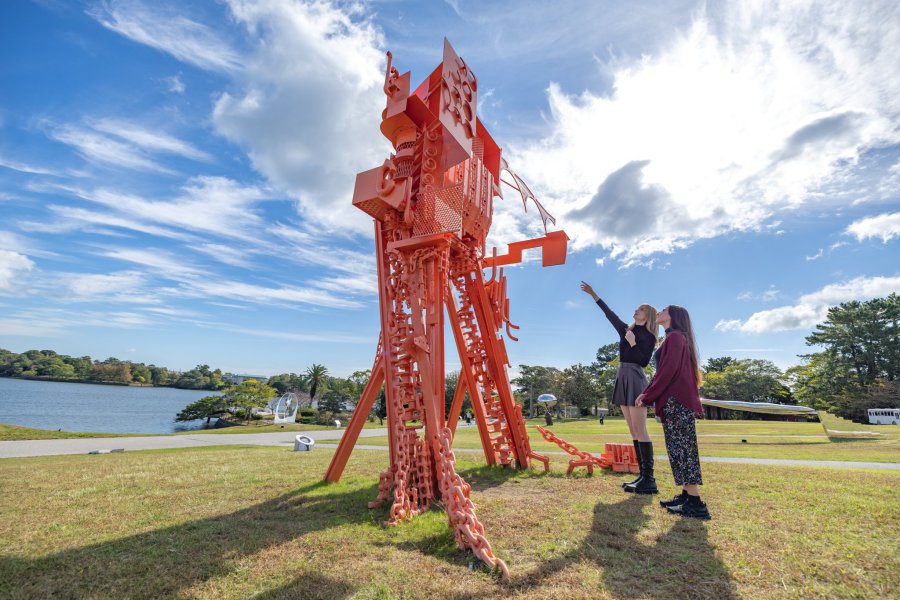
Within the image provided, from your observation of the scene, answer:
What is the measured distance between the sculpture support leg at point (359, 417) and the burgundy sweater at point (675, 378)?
395cm

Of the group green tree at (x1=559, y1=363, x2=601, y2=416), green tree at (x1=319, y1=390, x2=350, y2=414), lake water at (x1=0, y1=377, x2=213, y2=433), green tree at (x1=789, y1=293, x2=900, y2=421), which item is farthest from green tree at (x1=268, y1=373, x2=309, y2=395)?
green tree at (x1=789, y1=293, x2=900, y2=421)

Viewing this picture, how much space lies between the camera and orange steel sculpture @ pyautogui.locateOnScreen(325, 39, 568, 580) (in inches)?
214

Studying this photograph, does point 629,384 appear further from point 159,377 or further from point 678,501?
point 159,377

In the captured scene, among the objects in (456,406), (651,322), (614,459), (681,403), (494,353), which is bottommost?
(614,459)

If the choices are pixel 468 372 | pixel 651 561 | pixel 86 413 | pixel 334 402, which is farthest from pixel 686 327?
pixel 86 413

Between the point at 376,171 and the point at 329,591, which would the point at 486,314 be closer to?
the point at 376,171

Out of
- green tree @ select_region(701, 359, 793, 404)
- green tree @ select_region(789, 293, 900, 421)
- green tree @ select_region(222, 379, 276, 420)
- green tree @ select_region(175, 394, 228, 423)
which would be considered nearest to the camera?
green tree @ select_region(789, 293, 900, 421)

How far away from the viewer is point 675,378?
5035 mm

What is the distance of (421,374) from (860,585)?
14.8ft

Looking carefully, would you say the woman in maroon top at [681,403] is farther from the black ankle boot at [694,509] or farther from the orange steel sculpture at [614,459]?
the orange steel sculpture at [614,459]

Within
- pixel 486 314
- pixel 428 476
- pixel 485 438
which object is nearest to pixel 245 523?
pixel 428 476

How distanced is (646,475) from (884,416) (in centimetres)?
4051

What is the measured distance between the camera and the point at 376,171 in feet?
20.6

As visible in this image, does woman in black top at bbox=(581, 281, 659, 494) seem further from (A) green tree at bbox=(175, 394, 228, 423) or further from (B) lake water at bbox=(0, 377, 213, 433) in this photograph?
(A) green tree at bbox=(175, 394, 228, 423)
